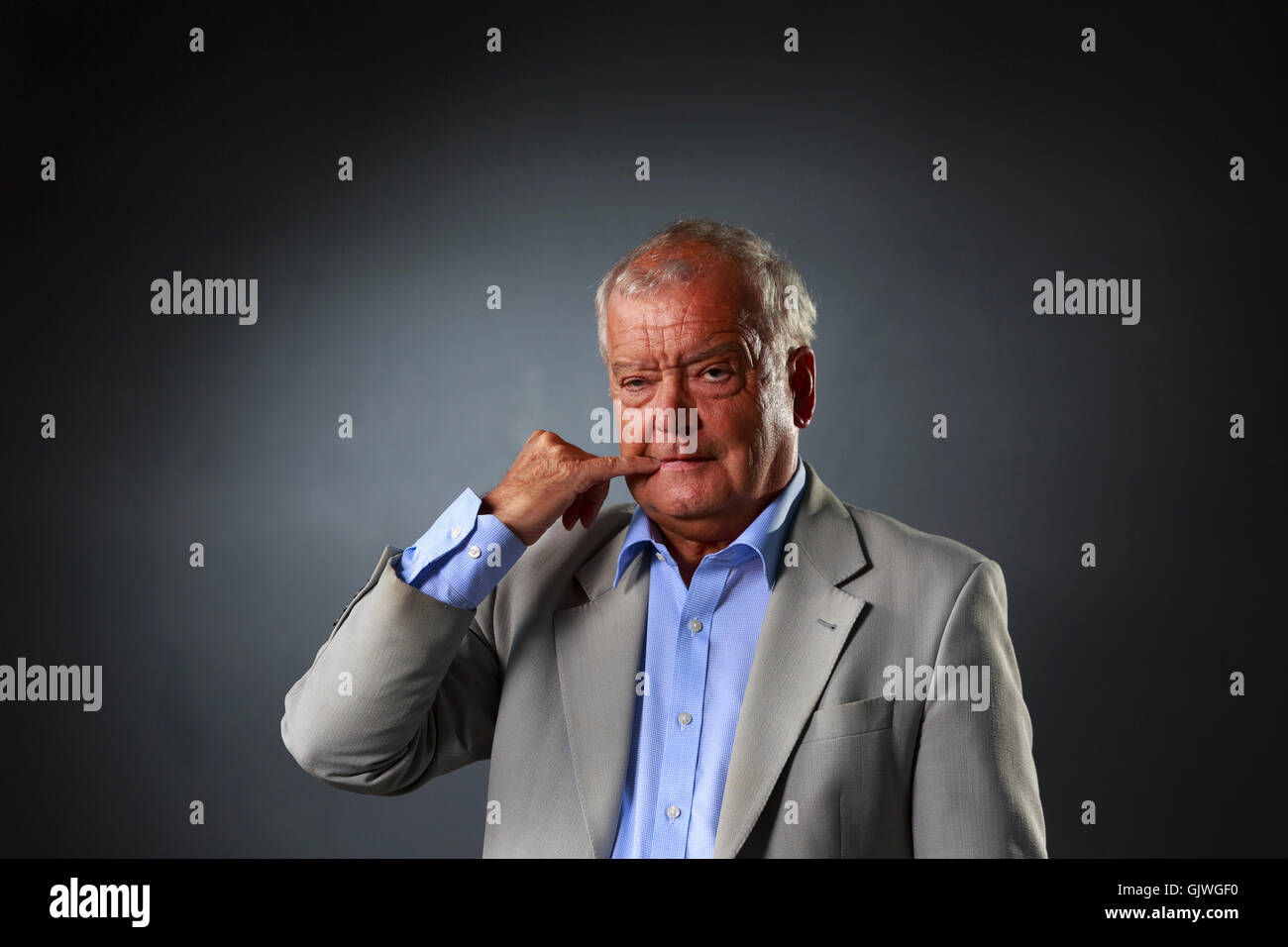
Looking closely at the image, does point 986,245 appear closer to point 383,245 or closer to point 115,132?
point 383,245

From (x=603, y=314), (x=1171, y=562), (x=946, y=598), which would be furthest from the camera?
(x=1171, y=562)

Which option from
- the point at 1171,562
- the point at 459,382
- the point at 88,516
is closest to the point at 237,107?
the point at 459,382

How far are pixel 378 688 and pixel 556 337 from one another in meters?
2.23

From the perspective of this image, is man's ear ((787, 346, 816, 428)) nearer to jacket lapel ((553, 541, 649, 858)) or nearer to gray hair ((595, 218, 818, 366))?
gray hair ((595, 218, 818, 366))

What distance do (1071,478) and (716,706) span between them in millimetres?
2309

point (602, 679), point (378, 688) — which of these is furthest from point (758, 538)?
point (378, 688)

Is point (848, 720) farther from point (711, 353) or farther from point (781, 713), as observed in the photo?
point (711, 353)

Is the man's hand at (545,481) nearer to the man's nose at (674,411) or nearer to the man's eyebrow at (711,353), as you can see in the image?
the man's nose at (674,411)

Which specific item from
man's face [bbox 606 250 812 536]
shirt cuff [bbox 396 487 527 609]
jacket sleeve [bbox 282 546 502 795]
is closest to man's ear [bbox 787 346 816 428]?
man's face [bbox 606 250 812 536]

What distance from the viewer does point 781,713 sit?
6.75 ft

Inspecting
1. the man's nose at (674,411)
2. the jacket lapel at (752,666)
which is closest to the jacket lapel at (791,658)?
the jacket lapel at (752,666)

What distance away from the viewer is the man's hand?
2.13m

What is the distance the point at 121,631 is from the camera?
4.06 metres

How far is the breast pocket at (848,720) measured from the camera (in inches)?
80.6
